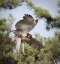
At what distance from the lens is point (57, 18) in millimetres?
983

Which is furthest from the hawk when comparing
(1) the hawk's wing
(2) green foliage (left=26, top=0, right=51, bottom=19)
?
(2) green foliage (left=26, top=0, right=51, bottom=19)

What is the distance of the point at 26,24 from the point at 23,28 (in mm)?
25

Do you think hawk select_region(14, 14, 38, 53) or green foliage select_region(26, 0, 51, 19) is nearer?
hawk select_region(14, 14, 38, 53)

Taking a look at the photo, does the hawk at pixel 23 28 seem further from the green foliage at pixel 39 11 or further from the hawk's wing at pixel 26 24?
the green foliage at pixel 39 11

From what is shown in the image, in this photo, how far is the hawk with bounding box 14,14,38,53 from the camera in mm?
852

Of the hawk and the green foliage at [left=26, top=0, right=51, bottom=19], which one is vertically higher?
the green foliage at [left=26, top=0, right=51, bottom=19]

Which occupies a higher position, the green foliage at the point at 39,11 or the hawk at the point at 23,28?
the green foliage at the point at 39,11

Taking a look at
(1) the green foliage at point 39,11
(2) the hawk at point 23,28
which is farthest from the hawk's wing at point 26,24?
(1) the green foliage at point 39,11

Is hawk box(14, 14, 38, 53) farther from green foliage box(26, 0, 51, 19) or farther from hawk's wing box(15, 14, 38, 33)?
green foliage box(26, 0, 51, 19)

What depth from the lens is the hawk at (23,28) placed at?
85 cm

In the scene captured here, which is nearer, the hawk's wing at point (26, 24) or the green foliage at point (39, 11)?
the hawk's wing at point (26, 24)

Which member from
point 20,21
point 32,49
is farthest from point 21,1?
point 32,49

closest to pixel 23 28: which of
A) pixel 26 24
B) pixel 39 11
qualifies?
pixel 26 24

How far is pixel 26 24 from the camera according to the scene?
861mm
